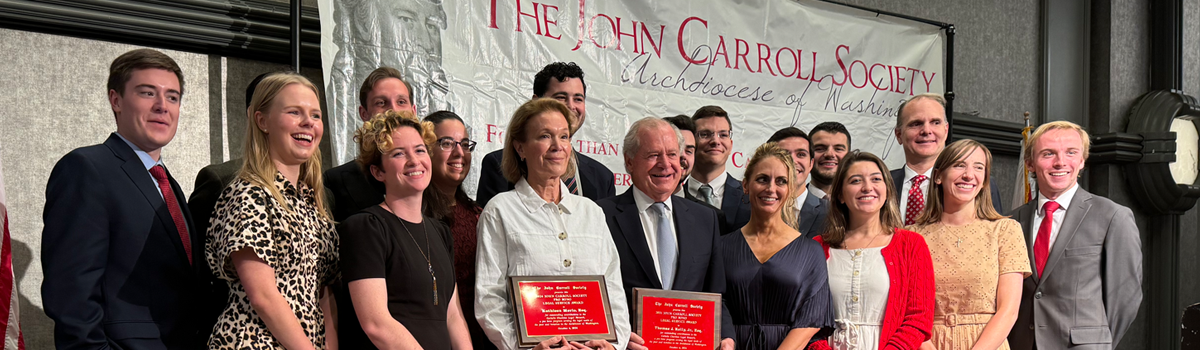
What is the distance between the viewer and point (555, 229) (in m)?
2.91

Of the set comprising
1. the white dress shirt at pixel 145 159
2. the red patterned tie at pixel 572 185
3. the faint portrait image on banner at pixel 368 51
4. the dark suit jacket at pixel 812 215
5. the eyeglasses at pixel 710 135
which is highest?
the faint portrait image on banner at pixel 368 51

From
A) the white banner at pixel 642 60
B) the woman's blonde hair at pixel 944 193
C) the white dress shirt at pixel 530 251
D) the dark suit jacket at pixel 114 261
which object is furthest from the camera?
the white banner at pixel 642 60

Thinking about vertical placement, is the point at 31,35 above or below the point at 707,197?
above

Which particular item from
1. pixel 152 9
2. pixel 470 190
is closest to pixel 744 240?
pixel 470 190

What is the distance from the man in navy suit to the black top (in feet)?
5.65

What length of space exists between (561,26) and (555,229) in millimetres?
1936

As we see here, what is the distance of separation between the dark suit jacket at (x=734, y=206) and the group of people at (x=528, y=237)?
0.01m

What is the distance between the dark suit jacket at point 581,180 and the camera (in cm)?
338

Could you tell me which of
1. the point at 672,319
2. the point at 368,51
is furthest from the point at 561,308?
the point at 368,51

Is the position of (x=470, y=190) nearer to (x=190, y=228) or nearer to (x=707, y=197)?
(x=707, y=197)

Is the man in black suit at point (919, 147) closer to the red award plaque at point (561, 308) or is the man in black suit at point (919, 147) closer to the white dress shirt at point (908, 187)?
the white dress shirt at point (908, 187)

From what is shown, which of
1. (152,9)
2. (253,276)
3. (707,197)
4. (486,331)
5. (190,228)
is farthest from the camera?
(707,197)

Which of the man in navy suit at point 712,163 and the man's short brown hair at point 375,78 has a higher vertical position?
the man's short brown hair at point 375,78

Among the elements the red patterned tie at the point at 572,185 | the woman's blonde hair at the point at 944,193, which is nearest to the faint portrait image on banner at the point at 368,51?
the red patterned tie at the point at 572,185
